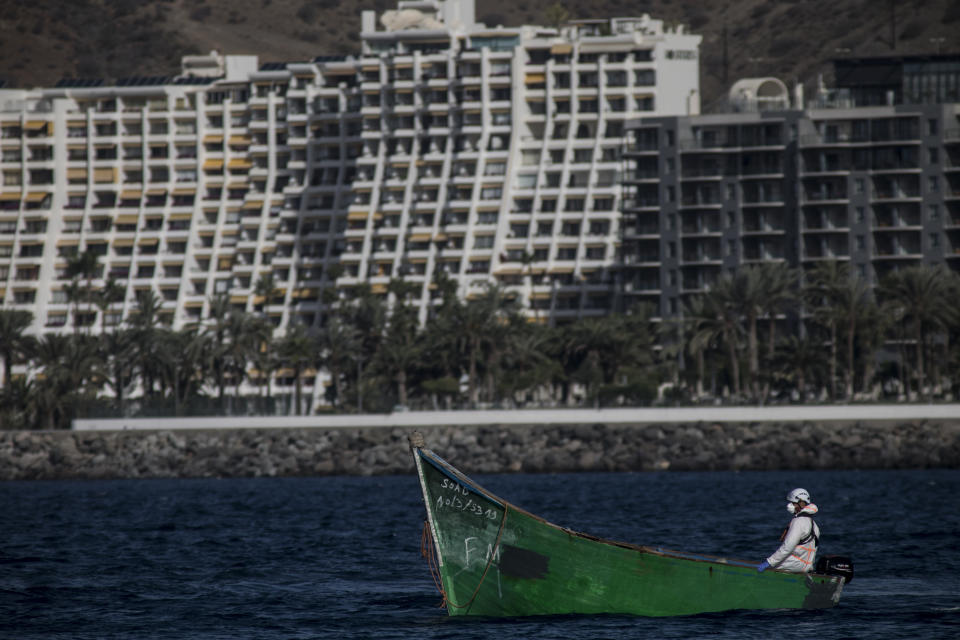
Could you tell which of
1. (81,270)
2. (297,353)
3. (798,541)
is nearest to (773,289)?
(297,353)

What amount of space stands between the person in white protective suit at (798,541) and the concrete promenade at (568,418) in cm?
7702

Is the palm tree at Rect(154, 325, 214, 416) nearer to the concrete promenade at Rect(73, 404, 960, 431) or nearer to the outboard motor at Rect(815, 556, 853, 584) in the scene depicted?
the concrete promenade at Rect(73, 404, 960, 431)

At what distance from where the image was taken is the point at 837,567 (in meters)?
43.2

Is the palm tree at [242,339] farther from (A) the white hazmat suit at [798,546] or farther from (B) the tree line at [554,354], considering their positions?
(A) the white hazmat suit at [798,546]

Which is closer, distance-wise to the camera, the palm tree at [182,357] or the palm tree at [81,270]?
the palm tree at [182,357]

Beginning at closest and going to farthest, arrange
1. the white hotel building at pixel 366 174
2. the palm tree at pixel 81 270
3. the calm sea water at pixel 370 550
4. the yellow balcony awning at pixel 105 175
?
1. the calm sea water at pixel 370 550
2. the palm tree at pixel 81 270
3. the white hotel building at pixel 366 174
4. the yellow balcony awning at pixel 105 175

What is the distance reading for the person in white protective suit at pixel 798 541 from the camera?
41062 mm

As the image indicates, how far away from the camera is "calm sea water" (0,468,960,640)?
43062 mm

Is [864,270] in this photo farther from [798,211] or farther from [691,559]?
[691,559]

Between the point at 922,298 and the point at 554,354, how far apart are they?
106ft

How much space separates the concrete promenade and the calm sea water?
7729 millimetres

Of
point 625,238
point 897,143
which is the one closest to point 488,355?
point 625,238

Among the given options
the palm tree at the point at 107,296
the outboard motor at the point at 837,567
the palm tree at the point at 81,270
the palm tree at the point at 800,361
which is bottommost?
the outboard motor at the point at 837,567

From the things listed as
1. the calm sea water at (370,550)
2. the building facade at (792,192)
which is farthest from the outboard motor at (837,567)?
the building facade at (792,192)
